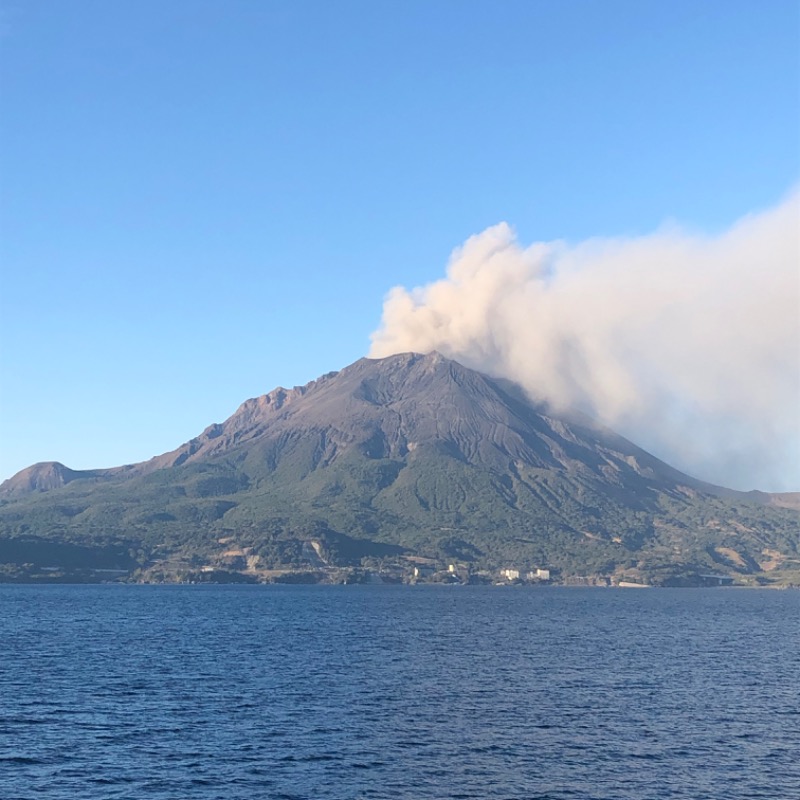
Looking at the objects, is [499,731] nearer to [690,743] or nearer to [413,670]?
[690,743]

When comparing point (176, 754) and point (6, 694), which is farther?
point (6, 694)

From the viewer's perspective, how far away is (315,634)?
521ft

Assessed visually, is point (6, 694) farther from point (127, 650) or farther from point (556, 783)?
point (556, 783)

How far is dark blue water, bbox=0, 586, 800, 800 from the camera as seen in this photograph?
204 feet

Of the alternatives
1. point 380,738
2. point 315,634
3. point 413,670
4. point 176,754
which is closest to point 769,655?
point 413,670

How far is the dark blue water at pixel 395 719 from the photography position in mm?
62188

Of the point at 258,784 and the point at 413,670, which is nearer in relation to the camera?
the point at 258,784

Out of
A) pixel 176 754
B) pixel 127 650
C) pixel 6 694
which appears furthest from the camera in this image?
pixel 127 650

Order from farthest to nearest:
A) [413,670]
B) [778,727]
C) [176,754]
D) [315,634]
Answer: [315,634] → [413,670] → [778,727] → [176,754]

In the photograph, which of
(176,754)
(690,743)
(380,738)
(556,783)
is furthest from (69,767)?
(690,743)

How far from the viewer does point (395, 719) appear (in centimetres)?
8131

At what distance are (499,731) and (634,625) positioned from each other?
372ft

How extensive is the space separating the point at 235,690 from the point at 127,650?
38.7m

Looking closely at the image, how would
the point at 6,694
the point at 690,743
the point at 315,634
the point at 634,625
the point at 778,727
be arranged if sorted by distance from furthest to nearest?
the point at 634,625 → the point at 315,634 → the point at 6,694 → the point at 778,727 → the point at 690,743
